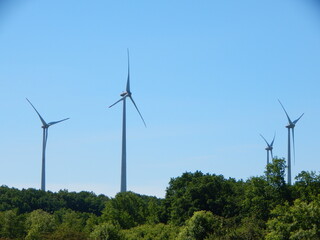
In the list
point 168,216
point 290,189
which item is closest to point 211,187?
point 168,216

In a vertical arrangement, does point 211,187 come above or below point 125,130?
below

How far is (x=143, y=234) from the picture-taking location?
85875 mm

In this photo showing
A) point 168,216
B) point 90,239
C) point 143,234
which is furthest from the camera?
point 168,216

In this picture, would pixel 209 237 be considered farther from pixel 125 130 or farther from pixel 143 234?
pixel 125 130

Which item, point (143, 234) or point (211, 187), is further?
point (211, 187)

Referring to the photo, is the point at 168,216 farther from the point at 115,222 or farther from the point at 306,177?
the point at 306,177

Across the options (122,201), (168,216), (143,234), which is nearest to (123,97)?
(122,201)

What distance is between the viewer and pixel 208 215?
7594cm

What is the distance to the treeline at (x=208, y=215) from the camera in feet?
210

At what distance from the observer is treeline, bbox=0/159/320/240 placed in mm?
64000

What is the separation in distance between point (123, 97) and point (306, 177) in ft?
155

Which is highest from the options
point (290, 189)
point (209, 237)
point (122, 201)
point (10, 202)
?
point (10, 202)

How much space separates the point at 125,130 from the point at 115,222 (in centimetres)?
1873

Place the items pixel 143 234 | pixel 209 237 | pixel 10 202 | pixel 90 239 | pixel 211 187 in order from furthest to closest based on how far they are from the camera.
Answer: pixel 10 202
pixel 211 187
pixel 143 234
pixel 90 239
pixel 209 237
